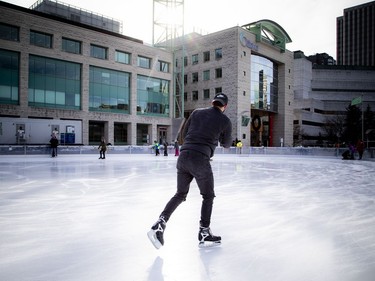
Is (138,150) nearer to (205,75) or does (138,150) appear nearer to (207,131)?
(205,75)

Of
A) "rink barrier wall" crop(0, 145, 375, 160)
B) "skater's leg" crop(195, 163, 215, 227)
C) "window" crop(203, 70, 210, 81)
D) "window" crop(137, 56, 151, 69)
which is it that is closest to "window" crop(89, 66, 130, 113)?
"window" crop(137, 56, 151, 69)

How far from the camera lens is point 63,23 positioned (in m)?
33.1

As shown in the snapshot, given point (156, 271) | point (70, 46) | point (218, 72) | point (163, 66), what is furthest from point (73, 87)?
point (156, 271)

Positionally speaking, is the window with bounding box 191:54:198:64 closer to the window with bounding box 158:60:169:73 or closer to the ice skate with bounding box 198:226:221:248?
the window with bounding box 158:60:169:73

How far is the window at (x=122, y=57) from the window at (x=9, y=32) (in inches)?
442

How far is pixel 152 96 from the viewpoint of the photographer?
41.2 metres

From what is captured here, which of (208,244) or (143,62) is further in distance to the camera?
(143,62)

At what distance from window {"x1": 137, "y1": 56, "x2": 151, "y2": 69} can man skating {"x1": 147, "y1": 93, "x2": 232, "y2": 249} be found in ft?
126

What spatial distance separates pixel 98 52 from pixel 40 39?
6.64m

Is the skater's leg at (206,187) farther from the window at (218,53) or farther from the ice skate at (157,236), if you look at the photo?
the window at (218,53)

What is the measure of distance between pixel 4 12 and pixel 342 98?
277 feet

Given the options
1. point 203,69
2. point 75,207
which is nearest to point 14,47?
point 203,69

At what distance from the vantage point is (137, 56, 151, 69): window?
131 ft

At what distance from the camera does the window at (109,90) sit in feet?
117
